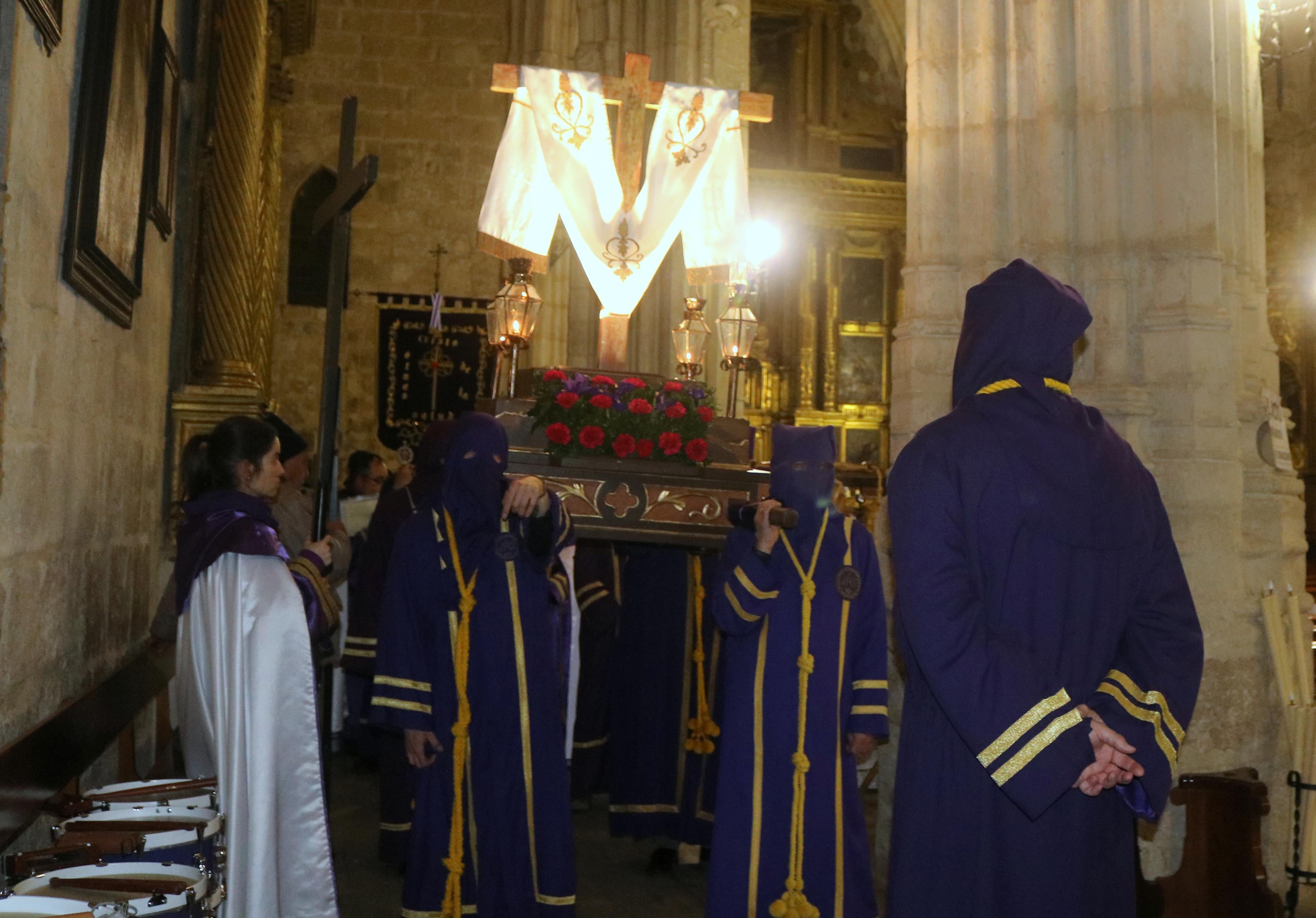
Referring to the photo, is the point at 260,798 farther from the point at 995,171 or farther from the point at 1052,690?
the point at 995,171

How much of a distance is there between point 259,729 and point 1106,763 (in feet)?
7.11

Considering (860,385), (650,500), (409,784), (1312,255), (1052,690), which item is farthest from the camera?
(860,385)

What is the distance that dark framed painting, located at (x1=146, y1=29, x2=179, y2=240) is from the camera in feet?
14.8

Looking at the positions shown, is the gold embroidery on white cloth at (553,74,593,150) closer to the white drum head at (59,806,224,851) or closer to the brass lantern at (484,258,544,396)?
the brass lantern at (484,258,544,396)

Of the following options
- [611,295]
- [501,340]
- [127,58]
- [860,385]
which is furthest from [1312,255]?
[127,58]

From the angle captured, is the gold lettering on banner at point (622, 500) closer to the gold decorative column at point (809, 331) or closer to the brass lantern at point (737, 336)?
the brass lantern at point (737, 336)

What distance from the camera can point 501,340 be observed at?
209 inches

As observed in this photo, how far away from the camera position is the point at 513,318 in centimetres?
523

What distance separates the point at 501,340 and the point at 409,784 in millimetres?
1940

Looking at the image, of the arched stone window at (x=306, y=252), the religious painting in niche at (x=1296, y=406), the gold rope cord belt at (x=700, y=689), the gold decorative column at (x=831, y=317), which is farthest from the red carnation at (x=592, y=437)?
the gold decorative column at (x=831, y=317)

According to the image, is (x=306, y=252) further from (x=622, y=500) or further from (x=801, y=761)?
(x=801, y=761)

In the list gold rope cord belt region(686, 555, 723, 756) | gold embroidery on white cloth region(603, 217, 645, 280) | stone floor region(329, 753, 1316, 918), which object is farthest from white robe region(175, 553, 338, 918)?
gold embroidery on white cloth region(603, 217, 645, 280)

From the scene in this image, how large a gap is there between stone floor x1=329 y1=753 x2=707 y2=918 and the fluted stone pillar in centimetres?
189

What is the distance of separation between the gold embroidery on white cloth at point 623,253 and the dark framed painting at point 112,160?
2.49 meters
